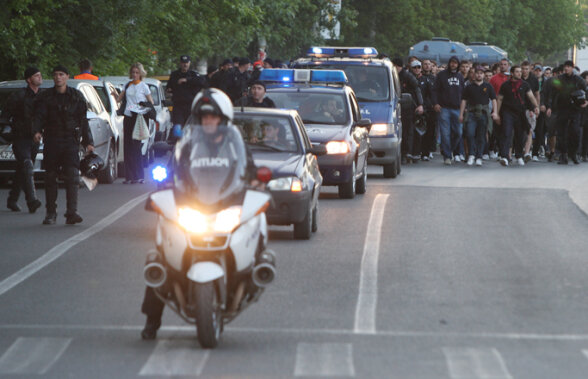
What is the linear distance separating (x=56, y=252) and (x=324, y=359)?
5.68 m

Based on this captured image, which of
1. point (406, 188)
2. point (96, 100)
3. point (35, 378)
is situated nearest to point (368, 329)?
point (35, 378)

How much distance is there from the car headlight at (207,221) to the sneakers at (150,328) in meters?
0.80

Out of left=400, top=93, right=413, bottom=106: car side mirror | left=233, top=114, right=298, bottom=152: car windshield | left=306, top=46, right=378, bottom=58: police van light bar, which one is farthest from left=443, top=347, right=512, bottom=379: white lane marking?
left=306, top=46, right=378, bottom=58: police van light bar

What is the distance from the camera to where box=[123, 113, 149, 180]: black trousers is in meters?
21.8

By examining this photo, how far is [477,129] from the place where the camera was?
85.4 ft

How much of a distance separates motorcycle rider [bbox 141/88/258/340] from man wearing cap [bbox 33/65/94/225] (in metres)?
6.91

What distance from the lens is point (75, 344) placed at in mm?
8789

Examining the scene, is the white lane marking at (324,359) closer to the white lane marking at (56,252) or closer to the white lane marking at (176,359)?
the white lane marking at (176,359)

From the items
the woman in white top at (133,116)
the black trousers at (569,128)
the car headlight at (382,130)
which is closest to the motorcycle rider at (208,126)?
the woman in white top at (133,116)

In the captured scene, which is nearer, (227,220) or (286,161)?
(227,220)

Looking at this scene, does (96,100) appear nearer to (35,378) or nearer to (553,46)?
(35,378)

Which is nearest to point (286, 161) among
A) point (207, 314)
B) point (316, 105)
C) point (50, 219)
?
point (50, 219)

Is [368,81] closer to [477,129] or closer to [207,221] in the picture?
[477,129]

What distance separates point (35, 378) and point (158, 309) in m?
1.31
